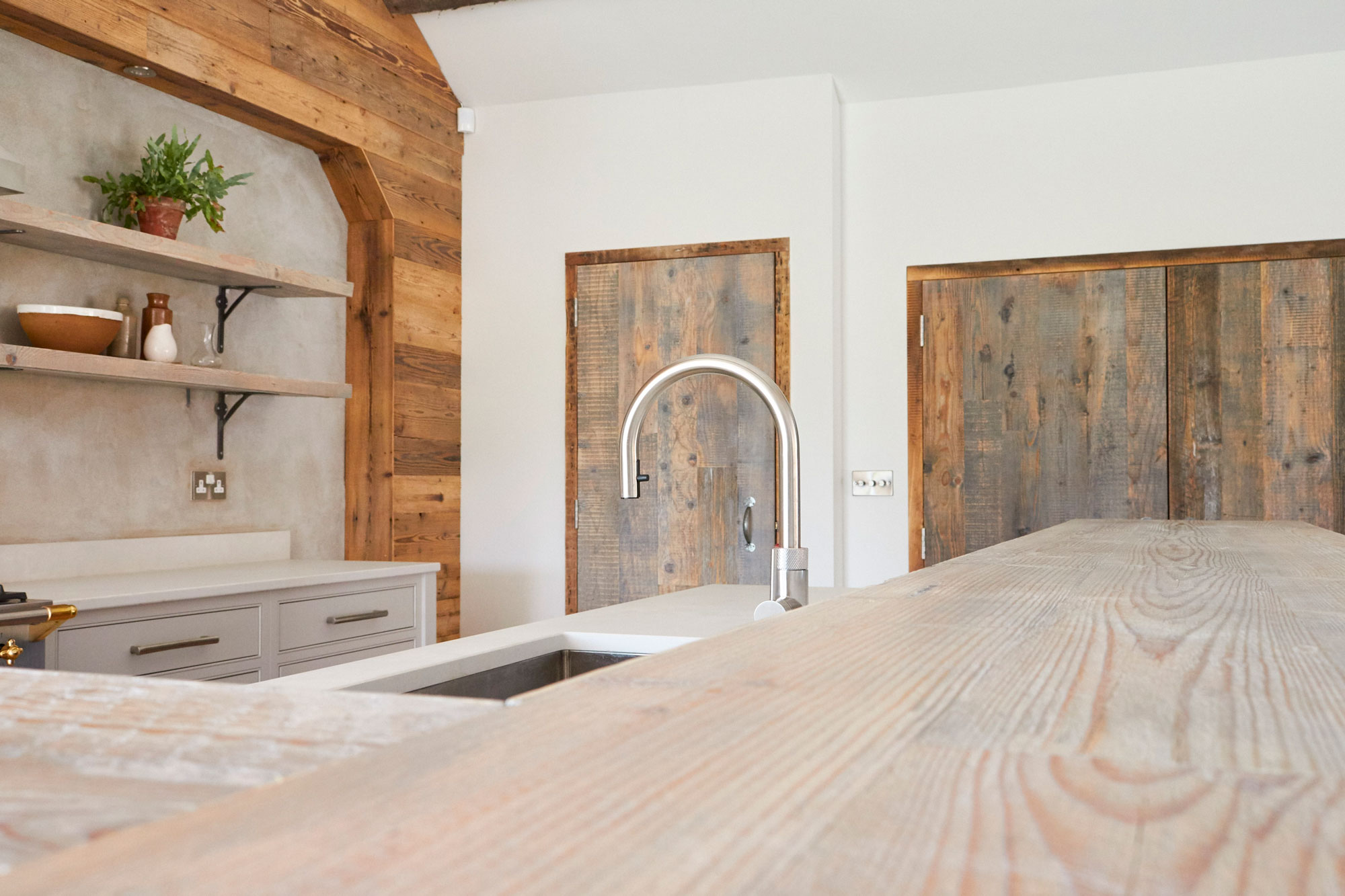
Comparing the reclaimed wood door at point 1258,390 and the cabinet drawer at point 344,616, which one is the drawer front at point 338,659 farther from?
the reclaimed wood door at point 1258,390

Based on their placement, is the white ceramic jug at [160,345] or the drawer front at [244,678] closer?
the drawer front at [244,678]

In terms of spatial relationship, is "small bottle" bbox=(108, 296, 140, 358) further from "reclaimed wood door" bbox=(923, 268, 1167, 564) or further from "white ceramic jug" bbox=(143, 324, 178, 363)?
"reclaimed wood door" bbox=(923, 268, 1167, 564)

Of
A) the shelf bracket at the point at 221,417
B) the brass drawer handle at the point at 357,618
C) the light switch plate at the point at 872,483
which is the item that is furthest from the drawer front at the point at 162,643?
the light switch plate at the point at 872,483

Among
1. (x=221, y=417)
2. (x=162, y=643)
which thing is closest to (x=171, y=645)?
(x=162, y=643)

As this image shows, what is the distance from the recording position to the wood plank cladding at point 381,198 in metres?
3.22

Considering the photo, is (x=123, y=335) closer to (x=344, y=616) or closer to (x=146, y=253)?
(x=146, y=253)

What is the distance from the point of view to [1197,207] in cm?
366

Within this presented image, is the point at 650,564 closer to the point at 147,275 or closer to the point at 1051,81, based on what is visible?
the point at 147,275

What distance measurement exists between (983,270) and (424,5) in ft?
7.42

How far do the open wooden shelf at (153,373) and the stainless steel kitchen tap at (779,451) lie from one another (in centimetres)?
157

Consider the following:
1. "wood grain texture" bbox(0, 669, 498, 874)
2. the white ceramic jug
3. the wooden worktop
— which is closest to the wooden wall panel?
the white ceramic jug

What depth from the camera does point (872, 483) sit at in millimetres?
3943

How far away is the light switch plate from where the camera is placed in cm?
393

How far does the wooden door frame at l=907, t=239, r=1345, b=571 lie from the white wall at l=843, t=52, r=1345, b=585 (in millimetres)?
27
